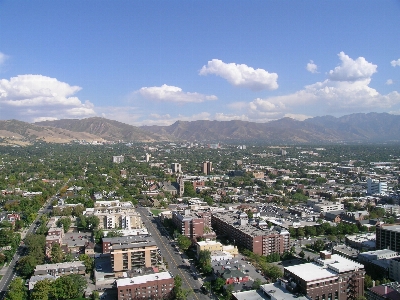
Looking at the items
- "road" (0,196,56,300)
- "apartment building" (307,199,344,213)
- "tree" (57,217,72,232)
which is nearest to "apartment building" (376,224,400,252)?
"apartment building" (307,199,344,213)

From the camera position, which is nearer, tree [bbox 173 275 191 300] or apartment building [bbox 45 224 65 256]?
tree [bbox 173 275 191 300]

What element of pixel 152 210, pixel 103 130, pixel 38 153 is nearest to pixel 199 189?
pixel 152 210

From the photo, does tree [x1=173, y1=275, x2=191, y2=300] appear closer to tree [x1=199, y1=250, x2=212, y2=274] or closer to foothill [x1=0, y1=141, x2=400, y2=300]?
foothill [x1=0, y1=141, x2=400, y2=300]

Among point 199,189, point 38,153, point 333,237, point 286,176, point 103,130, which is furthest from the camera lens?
point 103,130

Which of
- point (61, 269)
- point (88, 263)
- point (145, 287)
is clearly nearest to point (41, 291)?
point (61, 269)

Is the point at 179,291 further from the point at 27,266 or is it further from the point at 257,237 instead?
the point at 27,266

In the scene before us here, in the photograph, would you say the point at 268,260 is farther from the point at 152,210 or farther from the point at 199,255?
the point at 152,210

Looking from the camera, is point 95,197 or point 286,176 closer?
point 95,197
